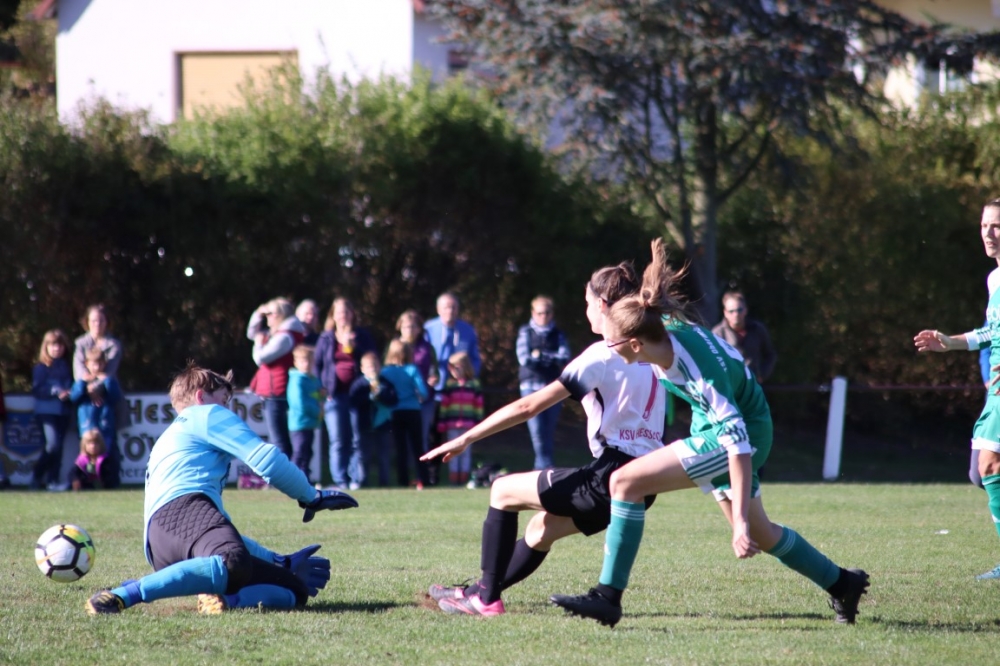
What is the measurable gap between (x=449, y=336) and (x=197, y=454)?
8.06 metres

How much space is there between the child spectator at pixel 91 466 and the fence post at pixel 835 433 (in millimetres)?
8152

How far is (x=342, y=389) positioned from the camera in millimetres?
13172

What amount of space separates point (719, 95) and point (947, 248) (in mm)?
4939

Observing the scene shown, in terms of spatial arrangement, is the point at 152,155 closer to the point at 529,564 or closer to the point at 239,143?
the point at 239,143

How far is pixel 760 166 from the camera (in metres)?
18.3

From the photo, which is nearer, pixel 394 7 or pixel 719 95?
pixel 719 95

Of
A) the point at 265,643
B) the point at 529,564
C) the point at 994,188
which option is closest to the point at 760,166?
the point at 994,188

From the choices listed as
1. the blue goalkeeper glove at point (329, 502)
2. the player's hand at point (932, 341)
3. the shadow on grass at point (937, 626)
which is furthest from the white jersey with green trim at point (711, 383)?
the player's hand at point (932, 341)

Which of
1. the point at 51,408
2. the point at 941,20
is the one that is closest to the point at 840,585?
the point at 51,408

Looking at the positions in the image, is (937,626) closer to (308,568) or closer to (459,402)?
(308,568)

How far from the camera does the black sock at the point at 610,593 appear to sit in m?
5.29

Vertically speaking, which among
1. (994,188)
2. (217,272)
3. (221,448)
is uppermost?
(994,188)

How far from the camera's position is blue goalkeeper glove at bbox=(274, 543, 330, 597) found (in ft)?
20.7

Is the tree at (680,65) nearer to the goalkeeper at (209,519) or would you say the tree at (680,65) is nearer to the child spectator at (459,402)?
the child spectator at (459,402)
